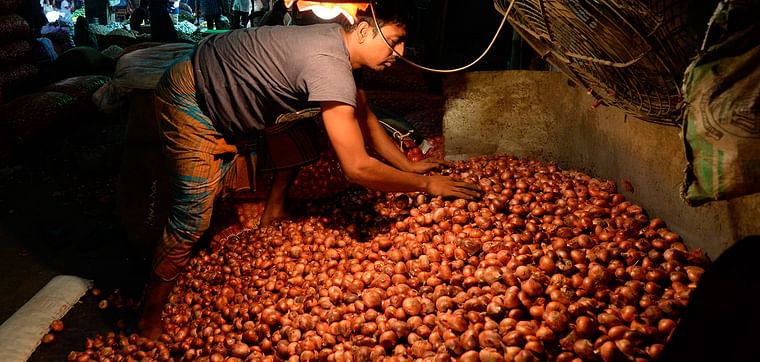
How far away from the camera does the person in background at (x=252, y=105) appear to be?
2.07 meters

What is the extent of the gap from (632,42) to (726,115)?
0.62m

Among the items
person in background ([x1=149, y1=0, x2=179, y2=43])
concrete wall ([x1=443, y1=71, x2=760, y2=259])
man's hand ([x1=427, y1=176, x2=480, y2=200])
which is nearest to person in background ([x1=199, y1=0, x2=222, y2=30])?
person in background ([x1=149, y1=0, x2=179, y2=43])

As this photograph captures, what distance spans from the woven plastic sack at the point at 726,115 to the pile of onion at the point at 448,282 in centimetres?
74

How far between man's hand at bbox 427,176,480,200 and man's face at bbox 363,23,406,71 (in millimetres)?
694

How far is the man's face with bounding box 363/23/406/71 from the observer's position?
6.88 feet

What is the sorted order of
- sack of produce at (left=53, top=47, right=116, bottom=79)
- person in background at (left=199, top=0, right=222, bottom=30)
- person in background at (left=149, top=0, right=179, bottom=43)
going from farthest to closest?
person in background at (left=199, top=0, right=222, bottom=30), person in background at (left=149, top=0, right=179, bottom=43), sack of produce at (left=53, top=47, right=116, bottom=79)

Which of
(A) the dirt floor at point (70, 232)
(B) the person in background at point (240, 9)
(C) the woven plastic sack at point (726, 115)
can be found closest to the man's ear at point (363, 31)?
(C) the woven plastic sack at point (726, 115)

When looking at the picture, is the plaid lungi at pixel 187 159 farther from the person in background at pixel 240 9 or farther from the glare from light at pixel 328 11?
the person in background at pixel 240 9

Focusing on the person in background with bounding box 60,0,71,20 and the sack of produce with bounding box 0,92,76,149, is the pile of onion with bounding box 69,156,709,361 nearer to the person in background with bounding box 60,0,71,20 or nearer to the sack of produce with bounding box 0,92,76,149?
the sack of produce with bounding box 0,92,76,149

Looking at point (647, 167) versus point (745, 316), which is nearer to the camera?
point (745, 316)

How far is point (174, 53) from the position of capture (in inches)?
151

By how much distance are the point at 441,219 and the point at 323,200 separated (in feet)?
3.78

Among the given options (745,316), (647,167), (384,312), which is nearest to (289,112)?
(384,312)

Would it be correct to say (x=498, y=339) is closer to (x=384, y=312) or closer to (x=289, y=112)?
(x=384, y=312)
